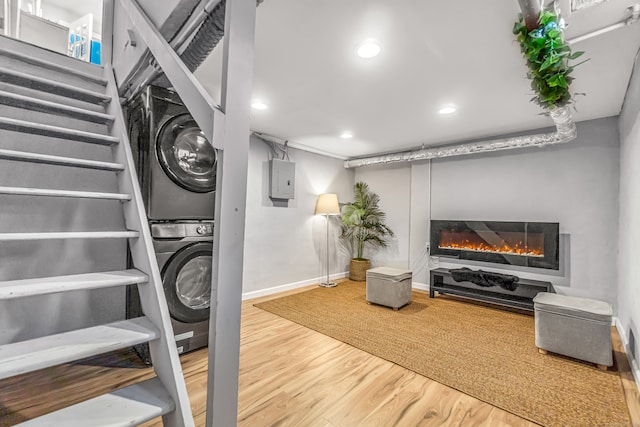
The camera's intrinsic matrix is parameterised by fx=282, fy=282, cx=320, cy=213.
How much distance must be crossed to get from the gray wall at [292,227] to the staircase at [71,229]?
1.89 meters

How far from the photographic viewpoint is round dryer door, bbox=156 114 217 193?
216cm

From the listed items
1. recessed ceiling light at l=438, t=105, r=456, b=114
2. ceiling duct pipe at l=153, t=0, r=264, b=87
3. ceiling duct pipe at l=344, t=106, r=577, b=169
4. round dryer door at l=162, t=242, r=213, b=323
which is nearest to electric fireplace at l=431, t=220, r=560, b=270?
ceiling duct pipe at l=344, t=106, r=577, b=169

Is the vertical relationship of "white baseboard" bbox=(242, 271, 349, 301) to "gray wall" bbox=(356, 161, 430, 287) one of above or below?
below

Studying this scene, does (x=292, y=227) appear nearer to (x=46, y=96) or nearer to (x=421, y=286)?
(x=421, y=286)

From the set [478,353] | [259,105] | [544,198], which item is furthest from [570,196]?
[259,105]

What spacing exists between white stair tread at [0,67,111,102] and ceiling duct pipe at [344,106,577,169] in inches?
135

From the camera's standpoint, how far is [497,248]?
3.93 m

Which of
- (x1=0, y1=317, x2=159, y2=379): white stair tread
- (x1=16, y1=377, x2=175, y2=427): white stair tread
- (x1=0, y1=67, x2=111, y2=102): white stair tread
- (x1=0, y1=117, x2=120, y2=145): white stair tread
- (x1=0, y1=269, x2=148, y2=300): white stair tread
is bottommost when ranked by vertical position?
(x1=16, y1=377, x2=175, y2=427): white stair tread

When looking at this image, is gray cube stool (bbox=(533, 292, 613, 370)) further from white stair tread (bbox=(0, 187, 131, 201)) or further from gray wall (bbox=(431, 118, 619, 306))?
white stair tread (bbox=(0, 187, 131, 201))

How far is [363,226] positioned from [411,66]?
3.35 m

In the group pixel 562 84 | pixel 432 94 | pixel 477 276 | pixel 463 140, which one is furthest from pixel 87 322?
pixel 463 140

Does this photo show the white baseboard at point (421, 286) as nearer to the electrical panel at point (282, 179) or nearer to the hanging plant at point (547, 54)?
the electrical panel at point (282, 179)

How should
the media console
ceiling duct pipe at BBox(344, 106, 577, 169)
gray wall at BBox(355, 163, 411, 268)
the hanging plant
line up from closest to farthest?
1. the hanging plant
2. ceiling duct pipe at BBox(344, 106, 577, 169)
3. the media console
4. gray wall at BBox(355, 163, 411, 268)

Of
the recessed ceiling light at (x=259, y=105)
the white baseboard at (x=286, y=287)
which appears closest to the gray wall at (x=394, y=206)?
the white baseboard at (x=286, y=287)
